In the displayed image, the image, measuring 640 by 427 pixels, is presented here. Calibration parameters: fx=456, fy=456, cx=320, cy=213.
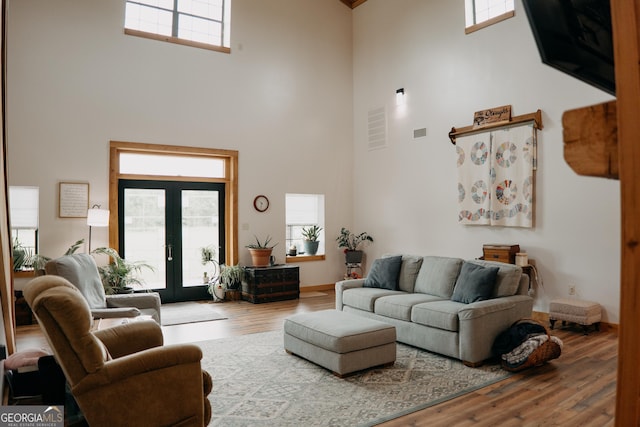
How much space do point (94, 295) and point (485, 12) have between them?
6529 mm

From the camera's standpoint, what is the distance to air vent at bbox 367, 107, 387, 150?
27.8 feet

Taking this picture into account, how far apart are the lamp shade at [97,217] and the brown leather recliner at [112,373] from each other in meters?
4.16

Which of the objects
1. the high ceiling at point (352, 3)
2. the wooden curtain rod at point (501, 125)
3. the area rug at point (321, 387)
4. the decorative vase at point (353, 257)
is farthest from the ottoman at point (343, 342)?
the high ceiling at point (352, 3)

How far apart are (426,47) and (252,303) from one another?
17.0 ft

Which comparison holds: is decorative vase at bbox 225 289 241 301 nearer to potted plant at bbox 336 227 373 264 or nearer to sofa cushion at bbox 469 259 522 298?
potted plant at bbox 336 227 373 264

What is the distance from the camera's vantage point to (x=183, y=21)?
7637 millimetres

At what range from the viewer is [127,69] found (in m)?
7.08

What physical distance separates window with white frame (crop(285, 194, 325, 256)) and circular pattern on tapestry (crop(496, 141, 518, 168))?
11.5 feet

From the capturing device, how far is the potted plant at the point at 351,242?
8.67 m

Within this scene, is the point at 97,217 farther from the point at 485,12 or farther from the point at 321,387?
the point at 485,12

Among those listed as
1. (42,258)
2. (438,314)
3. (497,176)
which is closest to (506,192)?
(497,176)

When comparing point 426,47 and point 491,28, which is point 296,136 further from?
point 491,28

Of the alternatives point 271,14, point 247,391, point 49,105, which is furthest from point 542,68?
point 49,105

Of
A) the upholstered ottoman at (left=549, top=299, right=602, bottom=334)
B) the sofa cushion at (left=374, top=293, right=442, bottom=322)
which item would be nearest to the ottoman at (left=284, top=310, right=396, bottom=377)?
the sofa cushion at (left=374, top=293, right=442, bottom=322)
